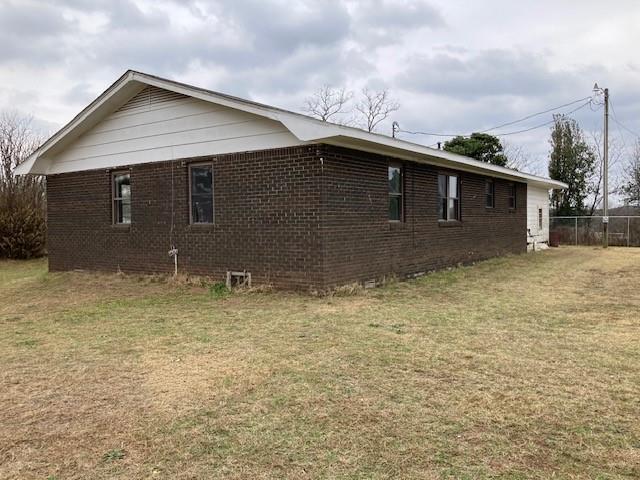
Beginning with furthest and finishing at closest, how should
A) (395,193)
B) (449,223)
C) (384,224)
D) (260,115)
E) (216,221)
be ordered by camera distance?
(449,223), (395,193), (384,224), (216,221), (260,115)

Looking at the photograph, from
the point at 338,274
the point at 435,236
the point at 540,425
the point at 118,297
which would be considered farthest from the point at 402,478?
the point at 435,236

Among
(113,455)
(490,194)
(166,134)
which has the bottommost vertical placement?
(113,455)

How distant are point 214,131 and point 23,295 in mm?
4879

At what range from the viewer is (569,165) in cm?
3219

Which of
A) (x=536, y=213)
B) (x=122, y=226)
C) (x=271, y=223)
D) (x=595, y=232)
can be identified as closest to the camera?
(x=271, y=223)

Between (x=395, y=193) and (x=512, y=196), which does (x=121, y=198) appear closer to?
(x=395, y=193)

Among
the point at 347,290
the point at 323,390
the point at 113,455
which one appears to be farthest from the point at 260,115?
the point at 113,455

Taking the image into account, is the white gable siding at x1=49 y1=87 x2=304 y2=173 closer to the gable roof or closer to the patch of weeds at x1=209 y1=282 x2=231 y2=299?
the gable roof

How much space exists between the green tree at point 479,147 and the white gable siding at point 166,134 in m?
23.6

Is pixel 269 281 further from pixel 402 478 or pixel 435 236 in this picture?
pixel 402 478

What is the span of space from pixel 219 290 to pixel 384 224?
11.3ft

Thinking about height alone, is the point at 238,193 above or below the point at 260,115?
below

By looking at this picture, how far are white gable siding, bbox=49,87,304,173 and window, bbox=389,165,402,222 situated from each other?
277cm

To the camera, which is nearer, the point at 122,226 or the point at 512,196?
the point at 122,226
